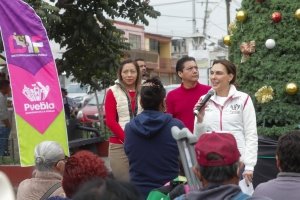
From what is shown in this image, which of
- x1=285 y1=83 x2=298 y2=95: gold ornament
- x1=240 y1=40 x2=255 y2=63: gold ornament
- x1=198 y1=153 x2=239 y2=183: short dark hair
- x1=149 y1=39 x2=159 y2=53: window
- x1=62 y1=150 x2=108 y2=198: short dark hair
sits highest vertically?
x1=149 y1=39 x2=159 y2=53: window

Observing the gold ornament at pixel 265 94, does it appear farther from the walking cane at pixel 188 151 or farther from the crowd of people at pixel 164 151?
the walking cane at pixel 188 151

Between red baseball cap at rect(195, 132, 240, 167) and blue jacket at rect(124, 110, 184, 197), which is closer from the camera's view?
red baseball cap at rect(195, 132, 240, 167)

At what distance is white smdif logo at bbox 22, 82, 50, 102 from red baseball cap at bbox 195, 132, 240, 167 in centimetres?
502

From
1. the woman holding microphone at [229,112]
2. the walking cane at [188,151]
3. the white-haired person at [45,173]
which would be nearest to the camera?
the walking cane at [188,151]

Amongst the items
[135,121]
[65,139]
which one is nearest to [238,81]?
[65,139]

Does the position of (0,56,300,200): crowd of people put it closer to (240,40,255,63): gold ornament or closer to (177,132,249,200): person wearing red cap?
(177,132,249,200): person wearing red cap

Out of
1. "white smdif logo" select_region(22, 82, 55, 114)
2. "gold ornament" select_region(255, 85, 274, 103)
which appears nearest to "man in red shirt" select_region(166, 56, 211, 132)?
"gold ornament" select_region(255, 85, 274, 103)

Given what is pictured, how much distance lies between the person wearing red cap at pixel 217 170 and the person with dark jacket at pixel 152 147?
1776 mm

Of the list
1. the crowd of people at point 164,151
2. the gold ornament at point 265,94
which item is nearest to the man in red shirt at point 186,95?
the crowd of people at point 164,151

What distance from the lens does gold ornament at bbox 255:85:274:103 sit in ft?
24.9

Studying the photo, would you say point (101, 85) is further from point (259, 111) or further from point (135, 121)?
point (135, 121)

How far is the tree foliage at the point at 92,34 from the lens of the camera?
41.6 feet

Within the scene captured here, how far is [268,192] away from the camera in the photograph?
3975mm

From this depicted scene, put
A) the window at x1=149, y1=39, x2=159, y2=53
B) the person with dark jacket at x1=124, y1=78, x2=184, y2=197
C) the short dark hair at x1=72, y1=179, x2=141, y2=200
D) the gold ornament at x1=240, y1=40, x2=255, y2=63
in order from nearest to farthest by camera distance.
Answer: the short dark hair at x1=72, y1=179, x2=141, y2=200
the person with dark jacket at x1=124, y1=78, x2=184, y2=197
the gold ornament at x1=240, y1=40, x2=255, y2=63
the window at x1=149, y1=39, x2=159, y2=53
